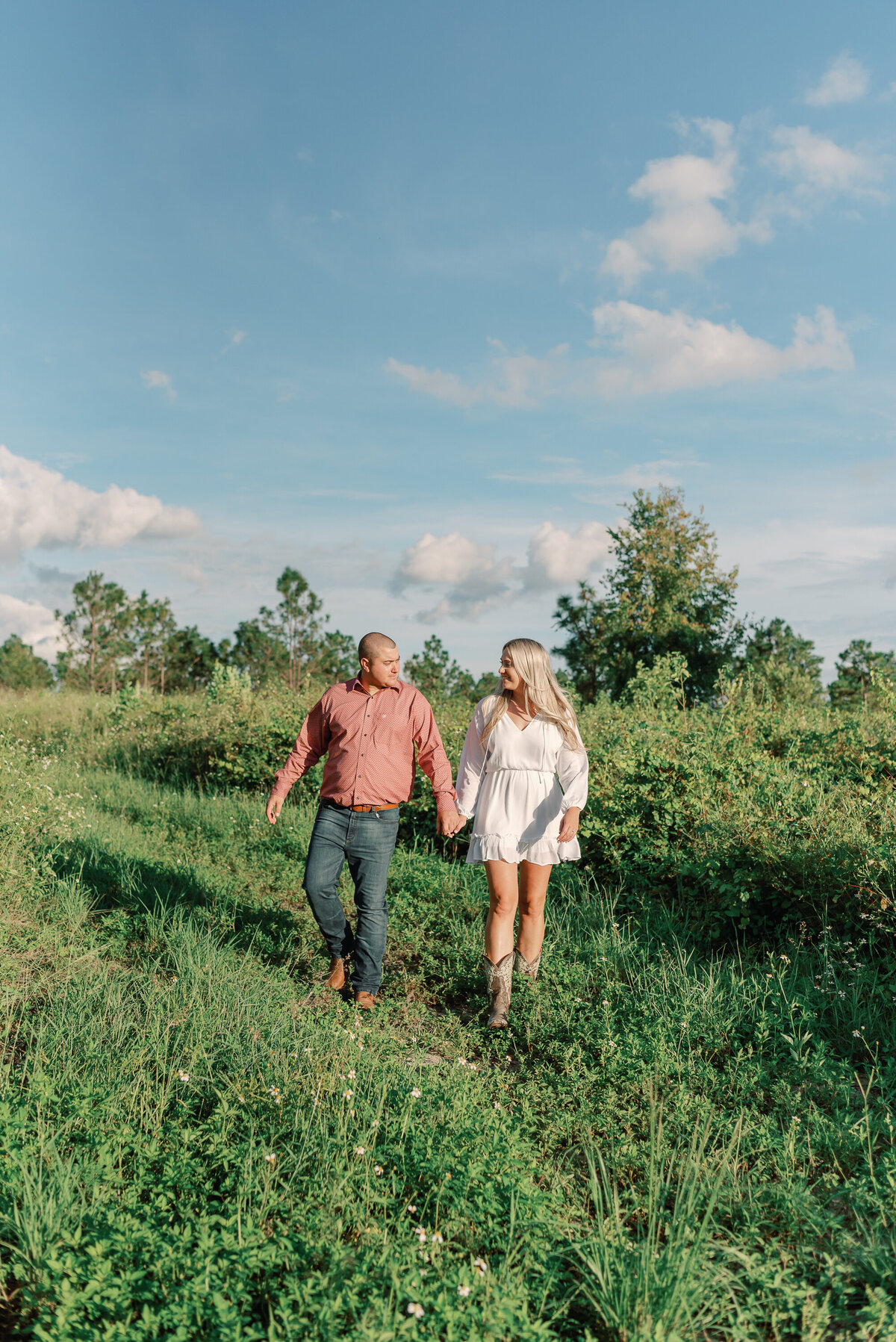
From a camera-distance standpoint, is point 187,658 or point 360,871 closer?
point 360,871

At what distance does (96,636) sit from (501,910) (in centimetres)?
4189

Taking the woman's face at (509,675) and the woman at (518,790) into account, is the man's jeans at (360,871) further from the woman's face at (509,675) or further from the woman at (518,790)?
the woman's face at (509,675)

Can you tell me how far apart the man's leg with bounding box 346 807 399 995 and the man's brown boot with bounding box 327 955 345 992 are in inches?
5.1

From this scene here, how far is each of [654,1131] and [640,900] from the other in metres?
2.94

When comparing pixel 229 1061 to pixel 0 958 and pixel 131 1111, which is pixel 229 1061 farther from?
pixel 0 958

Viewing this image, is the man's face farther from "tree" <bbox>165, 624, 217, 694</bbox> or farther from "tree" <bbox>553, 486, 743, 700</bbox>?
"tree" <bbox>165, 624, 217, 694</bbox>

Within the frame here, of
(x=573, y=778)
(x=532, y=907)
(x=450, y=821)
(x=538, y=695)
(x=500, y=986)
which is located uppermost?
(x=538, y=695)

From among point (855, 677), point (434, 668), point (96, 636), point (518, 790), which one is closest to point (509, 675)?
point (518, 790)

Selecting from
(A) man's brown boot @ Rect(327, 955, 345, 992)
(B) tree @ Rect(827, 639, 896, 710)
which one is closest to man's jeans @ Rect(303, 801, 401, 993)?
(A) man's brown boot @ Rect(327, 955, 345, 992)

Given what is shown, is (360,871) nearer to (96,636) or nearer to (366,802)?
(366,802)

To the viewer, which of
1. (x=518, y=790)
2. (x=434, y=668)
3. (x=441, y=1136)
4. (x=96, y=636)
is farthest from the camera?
(x=96, y=636)

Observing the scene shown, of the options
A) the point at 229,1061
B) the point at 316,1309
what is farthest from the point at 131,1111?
the point at 316,1309

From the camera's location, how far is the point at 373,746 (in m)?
4.96

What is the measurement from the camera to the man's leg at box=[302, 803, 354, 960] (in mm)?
4941
